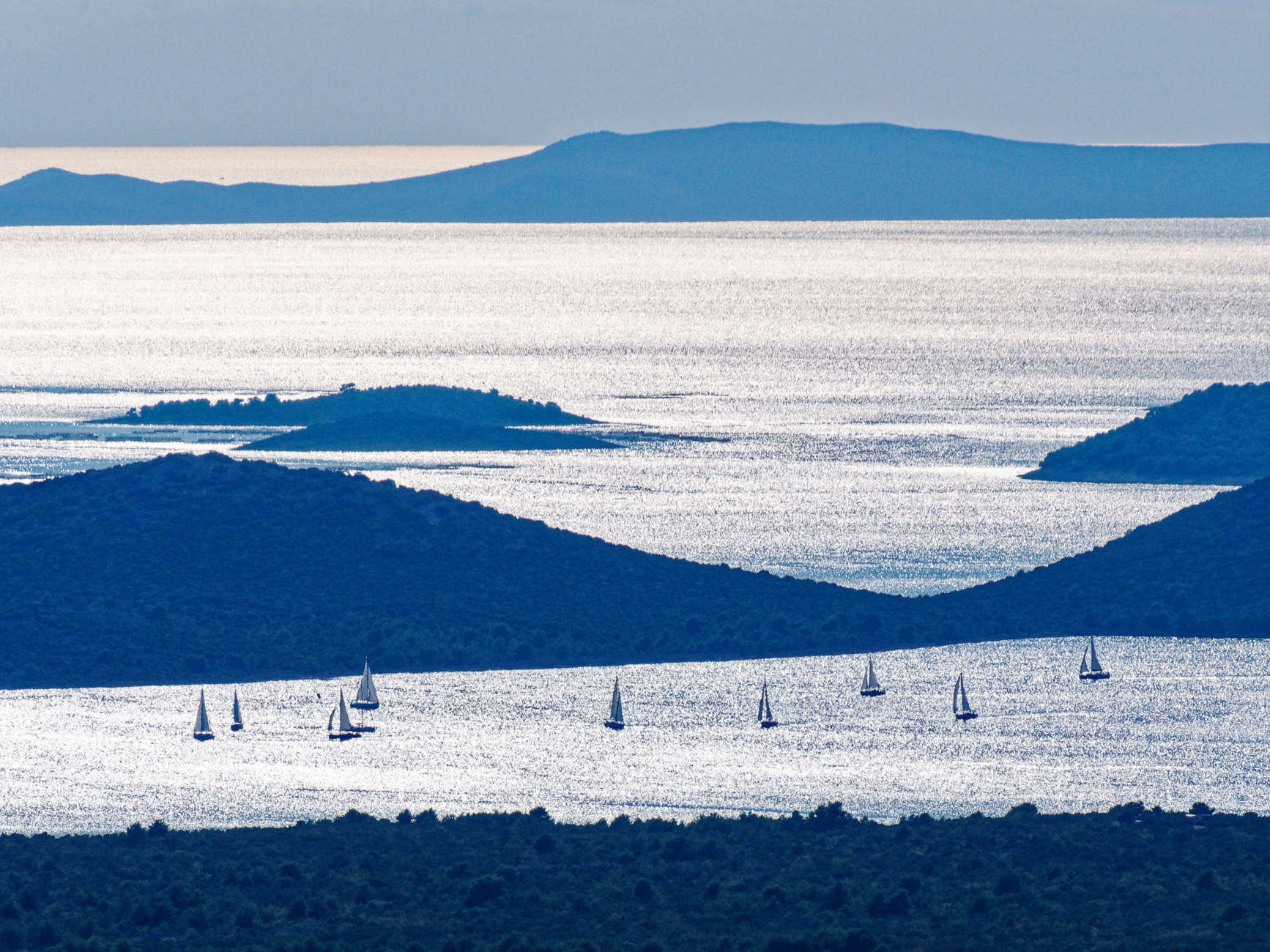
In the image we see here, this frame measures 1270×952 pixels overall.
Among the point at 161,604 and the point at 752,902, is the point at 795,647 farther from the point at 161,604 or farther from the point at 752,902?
the point at 752,902

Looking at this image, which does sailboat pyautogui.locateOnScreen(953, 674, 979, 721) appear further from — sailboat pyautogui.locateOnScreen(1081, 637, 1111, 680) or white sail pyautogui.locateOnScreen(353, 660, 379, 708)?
white sail pyautogui.locateOnScreen(353, 660, 379, 708)

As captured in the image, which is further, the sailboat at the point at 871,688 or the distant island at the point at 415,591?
the distant island at the point at 415,591

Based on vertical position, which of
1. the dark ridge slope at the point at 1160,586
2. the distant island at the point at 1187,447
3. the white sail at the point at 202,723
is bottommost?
the white sail at the point at 202,723

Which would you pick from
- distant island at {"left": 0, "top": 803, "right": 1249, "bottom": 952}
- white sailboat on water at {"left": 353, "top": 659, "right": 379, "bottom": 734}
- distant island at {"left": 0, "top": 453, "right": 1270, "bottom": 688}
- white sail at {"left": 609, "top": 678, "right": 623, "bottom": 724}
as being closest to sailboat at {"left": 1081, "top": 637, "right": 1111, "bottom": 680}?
distant island at {"left": 0, "top": 453, "right": 1270, "bottom": 688}

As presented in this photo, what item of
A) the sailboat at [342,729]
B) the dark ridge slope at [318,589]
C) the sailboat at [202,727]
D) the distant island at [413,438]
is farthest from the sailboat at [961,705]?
the distant island at [413,438]

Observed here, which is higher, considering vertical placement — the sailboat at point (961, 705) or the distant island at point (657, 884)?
the sailboat at point (961, 705)

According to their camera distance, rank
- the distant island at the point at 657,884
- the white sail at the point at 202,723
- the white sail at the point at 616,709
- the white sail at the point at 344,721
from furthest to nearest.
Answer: the white sail at the point at 616,709
the white sail at the point at 344,721
the white sail at the point at 202,723
the distant island at the point at 657,884

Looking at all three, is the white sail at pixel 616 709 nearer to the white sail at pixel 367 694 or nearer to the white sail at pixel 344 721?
the white sail at pixel 367 694
